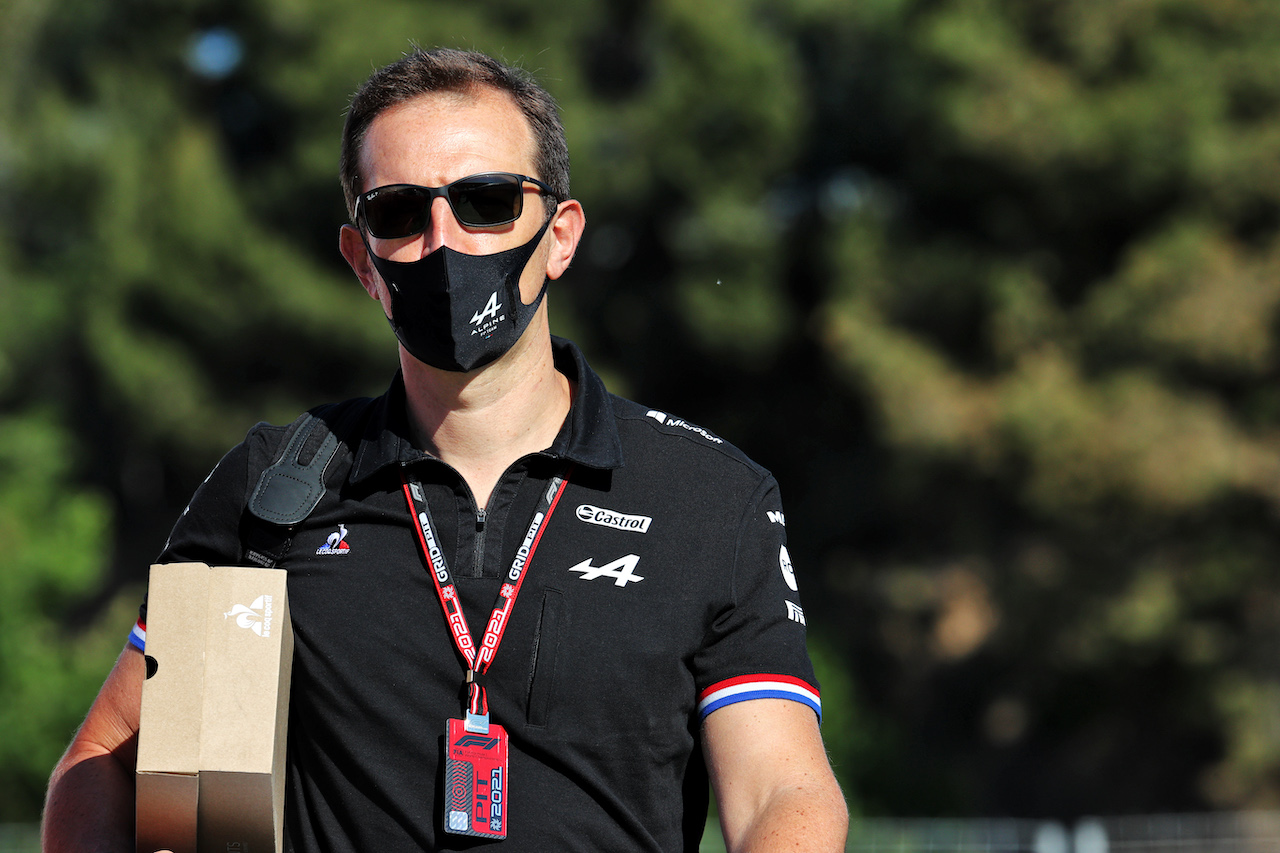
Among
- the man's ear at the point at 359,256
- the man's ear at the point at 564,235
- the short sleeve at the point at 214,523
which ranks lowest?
the short sleeve at the point at 214,523

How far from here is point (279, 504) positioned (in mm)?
2303

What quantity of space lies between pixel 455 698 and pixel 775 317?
17.6m

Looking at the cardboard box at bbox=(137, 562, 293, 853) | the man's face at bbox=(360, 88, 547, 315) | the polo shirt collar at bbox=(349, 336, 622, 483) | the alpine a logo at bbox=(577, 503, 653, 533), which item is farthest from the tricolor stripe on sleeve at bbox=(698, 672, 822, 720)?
the man's face at bbox=(360, 88, 547, 315)

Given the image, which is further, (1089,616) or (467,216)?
(1089,616)

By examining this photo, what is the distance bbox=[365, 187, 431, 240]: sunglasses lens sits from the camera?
93.7 inches

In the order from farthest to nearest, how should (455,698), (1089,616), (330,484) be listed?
1. (1089,616)
2. (330,484)
3. (455,698)

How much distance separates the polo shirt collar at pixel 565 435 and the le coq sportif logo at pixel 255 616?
0.98 ft

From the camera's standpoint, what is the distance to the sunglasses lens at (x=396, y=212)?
238 cm

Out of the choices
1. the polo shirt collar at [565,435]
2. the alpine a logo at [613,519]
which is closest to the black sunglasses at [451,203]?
the polo shirt collar at [565,435]

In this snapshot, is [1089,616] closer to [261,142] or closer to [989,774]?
[989,774]

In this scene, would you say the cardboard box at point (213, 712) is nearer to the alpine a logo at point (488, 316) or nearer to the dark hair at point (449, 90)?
the alpine a logo at point (488, 316)

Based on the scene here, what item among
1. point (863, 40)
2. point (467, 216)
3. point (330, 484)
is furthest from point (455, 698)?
point (863, 40)

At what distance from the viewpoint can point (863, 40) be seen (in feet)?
64.6

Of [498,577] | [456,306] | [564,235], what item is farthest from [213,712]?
[564,235]
